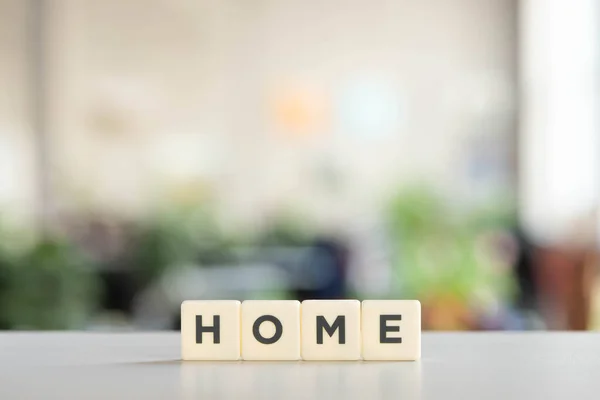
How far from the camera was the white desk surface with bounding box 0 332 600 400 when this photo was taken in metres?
0.55

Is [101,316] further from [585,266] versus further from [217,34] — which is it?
[585,266]

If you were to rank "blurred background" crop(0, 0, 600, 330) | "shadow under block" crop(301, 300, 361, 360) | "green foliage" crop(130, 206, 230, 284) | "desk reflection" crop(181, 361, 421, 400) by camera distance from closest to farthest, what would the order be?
"desk reflection" crop(181, 361, 421, 400) < "shadow under block" crop(301, 300, 361, 360) < "green foliage" crop(130, 206, 230, 284) < "blurred background" crop(0, 0, 600, 330)

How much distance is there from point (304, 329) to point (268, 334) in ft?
0.11

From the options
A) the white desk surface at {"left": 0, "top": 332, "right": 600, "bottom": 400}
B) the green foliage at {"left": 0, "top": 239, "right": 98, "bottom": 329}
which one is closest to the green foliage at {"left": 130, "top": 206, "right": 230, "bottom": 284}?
the green foliage at {"left": 0, "top": 239, "right": 98, "bottom": 329}

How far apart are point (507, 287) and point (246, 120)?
6.23 ft

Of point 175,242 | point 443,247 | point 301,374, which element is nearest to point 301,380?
point 301,374

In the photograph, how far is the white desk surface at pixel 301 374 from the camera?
1.81ft

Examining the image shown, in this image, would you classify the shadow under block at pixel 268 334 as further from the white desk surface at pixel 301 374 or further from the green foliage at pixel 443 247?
the green foliage at pixel 443 247

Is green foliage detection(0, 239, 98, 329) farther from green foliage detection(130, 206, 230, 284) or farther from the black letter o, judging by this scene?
the black letter o

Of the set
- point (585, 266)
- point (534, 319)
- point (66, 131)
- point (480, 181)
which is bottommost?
point (534, 319)

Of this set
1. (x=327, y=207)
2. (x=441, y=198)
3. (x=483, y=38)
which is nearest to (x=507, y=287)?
(x=441, y=198)

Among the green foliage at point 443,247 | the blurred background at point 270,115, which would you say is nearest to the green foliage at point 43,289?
the blurred background at point 270,115

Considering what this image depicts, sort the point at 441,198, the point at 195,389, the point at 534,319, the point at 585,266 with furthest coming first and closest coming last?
the point at 441,198 < the point at 534,319 < the point at 585,266 < the point at 195,389

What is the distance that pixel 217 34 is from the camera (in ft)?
15.4
